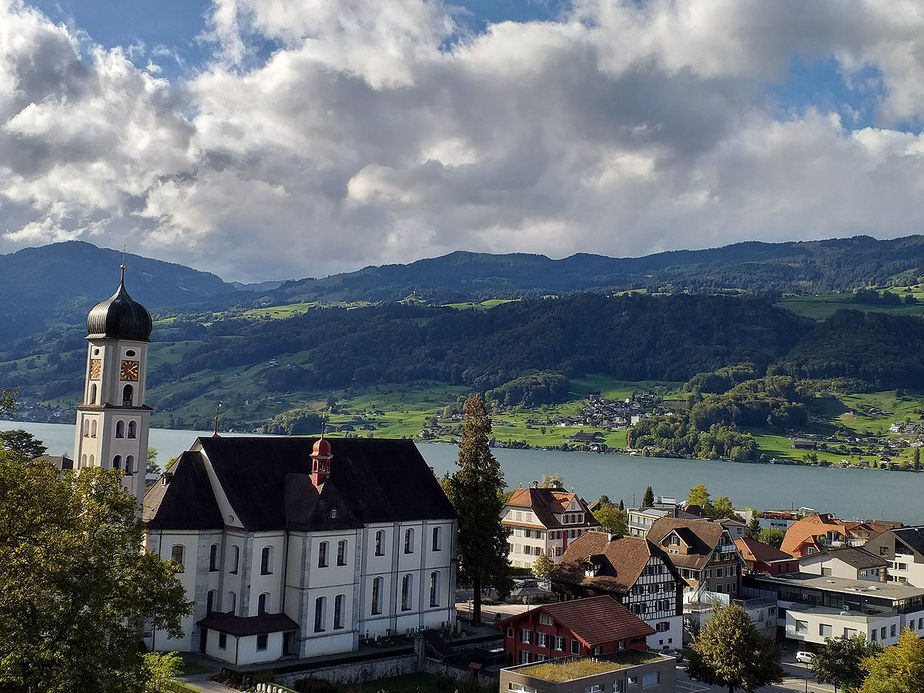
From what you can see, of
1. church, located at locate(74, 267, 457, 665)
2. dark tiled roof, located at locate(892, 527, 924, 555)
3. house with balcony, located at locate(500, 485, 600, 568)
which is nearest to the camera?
church, located at locate(74, 267, 457, 665)

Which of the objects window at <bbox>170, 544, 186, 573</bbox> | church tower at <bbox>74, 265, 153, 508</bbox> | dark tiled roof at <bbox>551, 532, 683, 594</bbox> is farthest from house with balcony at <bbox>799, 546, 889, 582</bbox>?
church tower at <bbox>74, 265, 153, 508</bbox>

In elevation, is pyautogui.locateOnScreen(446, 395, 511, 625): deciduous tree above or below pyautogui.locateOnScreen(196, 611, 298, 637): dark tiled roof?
above

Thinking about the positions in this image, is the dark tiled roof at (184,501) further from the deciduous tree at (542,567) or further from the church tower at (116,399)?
the deciduous tree at (542,567)

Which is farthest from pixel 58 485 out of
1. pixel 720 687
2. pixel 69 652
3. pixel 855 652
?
pixel 855 652

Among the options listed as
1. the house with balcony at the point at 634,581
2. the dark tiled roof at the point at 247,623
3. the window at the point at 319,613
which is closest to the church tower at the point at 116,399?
the dark tiled roof at the point at 247,623

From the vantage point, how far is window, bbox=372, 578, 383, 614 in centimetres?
5656

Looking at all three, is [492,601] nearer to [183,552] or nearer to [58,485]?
[183,552]

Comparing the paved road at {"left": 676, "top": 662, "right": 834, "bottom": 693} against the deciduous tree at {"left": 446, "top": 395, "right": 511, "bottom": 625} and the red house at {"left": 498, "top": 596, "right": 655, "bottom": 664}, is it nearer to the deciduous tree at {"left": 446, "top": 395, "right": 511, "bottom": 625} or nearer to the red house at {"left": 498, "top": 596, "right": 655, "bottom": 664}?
the red house at {"left": 498, "top": 596, "right": 655, "bottom": 664}

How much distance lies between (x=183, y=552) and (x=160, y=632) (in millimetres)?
4183

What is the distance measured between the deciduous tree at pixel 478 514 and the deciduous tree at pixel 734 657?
14424 mm

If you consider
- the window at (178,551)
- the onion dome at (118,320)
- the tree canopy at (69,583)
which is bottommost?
the window at (178,551)

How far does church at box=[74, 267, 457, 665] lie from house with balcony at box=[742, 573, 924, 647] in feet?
97.7

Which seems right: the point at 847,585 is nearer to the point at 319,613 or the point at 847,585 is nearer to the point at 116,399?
the point at 319,613

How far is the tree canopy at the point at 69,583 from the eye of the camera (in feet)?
87.1
